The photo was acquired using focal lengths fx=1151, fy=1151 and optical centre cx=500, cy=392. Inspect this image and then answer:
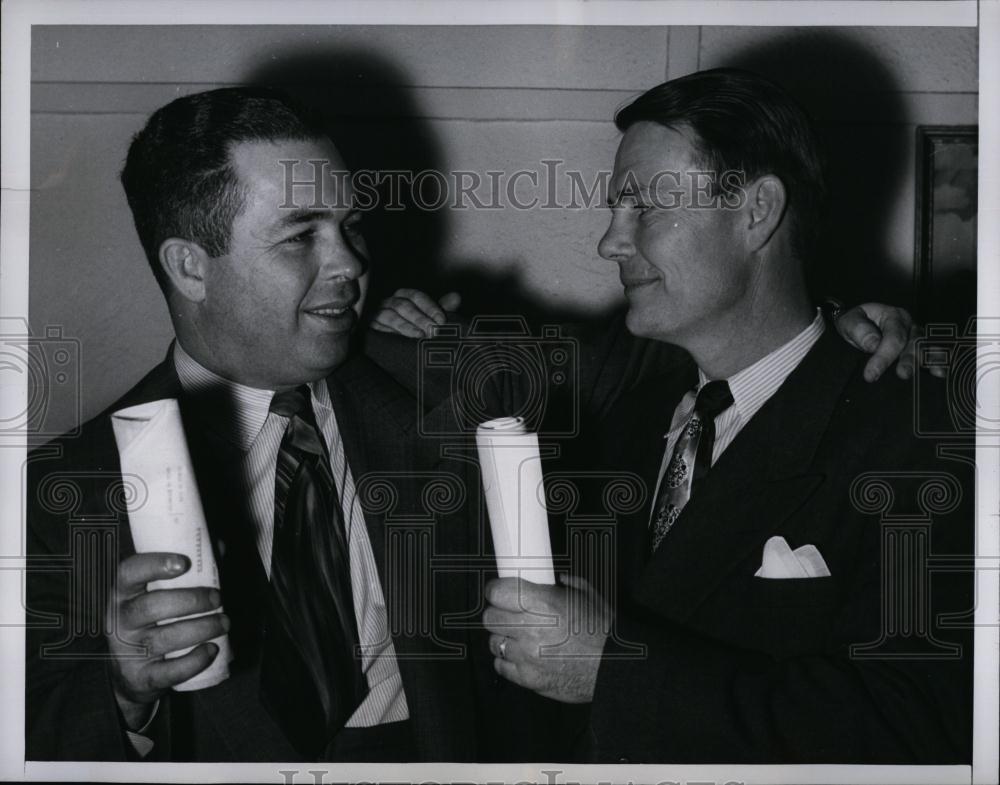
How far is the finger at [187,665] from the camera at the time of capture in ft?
3.23

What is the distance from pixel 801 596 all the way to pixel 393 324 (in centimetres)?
43

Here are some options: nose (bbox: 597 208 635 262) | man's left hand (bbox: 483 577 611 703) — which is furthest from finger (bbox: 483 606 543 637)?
nose (bbox: 597 208 635 262)

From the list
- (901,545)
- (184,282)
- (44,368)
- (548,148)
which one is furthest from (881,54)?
(44,368)

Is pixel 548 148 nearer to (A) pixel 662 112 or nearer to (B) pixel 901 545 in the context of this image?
(A) pixel 662 112

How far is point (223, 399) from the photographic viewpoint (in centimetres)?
103

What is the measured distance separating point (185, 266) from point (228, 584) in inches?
11.3

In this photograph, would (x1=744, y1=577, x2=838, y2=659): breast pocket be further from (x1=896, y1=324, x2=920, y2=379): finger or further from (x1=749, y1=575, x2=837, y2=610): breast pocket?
(x1=896, y1=324, x2=920, y2=379): finger

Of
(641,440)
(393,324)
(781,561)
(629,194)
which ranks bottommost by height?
(781,561)

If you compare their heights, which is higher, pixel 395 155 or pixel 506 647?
pixel 395 155

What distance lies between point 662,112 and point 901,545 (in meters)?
0.44

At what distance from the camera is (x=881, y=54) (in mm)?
1054

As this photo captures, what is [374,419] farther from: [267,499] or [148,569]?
[148,569]

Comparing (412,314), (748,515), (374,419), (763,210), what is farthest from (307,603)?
(763,210)

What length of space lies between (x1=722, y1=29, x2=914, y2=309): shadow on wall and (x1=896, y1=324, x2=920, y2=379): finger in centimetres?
3
